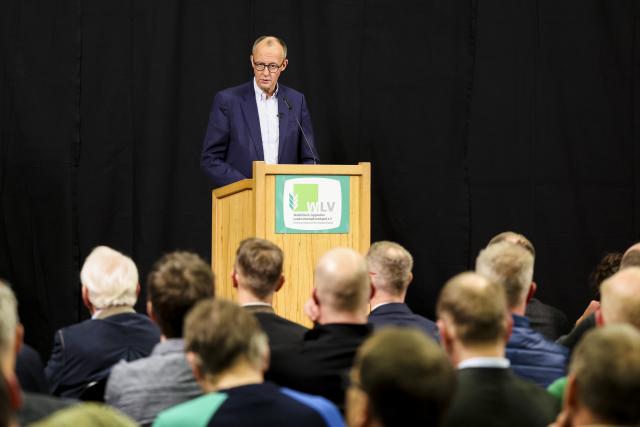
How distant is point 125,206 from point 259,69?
4.77ft

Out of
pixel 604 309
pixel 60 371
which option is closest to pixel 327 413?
pixel 604 309

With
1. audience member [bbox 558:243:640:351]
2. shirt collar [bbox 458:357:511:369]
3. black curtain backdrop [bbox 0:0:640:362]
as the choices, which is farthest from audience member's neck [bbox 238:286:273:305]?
black curtain backdrop [bbox 0:0:640:362]

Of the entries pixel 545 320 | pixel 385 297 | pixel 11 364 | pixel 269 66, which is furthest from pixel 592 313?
pixel 269 66

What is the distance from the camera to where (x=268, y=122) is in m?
6.25

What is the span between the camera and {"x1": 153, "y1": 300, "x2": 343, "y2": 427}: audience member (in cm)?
254

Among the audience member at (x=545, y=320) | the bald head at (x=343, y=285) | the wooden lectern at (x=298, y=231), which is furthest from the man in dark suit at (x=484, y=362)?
the wooden lectern at (x=298, y=231)

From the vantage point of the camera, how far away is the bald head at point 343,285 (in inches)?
130

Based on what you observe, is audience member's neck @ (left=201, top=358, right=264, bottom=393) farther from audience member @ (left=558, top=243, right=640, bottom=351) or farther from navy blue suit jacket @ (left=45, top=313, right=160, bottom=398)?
audience member @ (left=558, top=243, right=640, bottom=351)

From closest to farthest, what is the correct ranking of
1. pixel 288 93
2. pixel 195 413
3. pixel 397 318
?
pixel 195 413
pixel 397 318
pixel 288 93

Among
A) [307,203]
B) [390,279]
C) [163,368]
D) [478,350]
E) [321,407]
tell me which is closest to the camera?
[321,407]

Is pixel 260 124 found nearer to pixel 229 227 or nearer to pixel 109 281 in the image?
pixel 229 227

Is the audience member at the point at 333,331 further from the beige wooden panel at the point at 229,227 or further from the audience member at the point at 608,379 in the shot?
the beige wooden panel at the point at 229,227

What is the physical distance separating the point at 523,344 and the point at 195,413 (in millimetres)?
1322

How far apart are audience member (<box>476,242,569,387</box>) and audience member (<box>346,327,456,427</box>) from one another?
4.22ft
